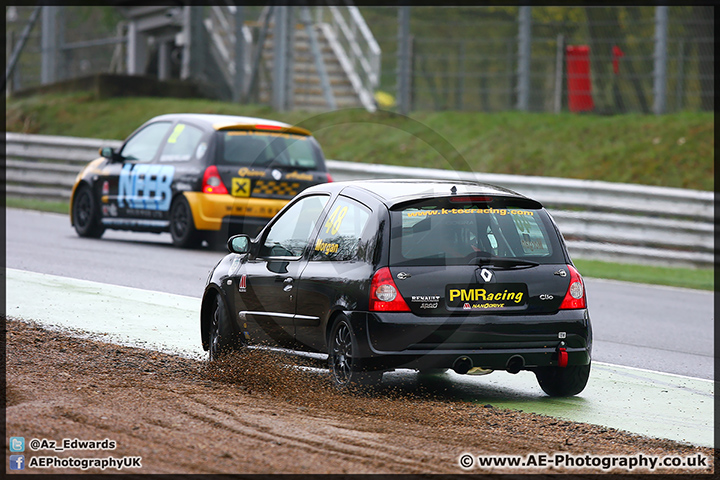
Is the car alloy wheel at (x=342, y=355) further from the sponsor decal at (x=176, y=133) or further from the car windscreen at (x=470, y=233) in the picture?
the sponsor decal at (x=176, y=133)

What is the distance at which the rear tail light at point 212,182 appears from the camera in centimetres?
1565

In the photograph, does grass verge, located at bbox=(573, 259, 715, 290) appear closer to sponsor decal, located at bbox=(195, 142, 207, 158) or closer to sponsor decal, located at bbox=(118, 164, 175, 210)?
sponsor decal, located at bbox=(195, 142, 207, 158)

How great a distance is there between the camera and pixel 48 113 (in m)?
28.4

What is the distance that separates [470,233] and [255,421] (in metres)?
2.20

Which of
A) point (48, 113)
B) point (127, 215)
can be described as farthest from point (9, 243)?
point (48, 113)

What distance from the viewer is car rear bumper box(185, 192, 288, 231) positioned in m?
15.6

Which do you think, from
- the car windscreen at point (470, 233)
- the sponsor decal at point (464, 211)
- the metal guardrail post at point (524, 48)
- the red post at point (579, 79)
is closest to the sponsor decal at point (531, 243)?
the car windscreen at point (470, 233)

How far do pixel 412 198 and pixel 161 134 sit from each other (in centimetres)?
1005

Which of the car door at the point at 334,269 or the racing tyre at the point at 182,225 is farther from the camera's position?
the racing tyre at the point at 182,225

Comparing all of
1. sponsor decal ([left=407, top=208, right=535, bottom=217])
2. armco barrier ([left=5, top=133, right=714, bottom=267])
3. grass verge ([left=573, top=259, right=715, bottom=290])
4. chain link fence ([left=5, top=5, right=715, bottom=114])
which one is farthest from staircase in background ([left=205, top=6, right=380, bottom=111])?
sponsor decal ([left=407, top=208, right=535, bottom=217])

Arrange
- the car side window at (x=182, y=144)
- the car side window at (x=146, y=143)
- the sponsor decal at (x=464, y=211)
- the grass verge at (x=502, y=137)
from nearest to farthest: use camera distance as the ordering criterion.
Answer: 1. the sponsor decal at (x=464, y=211)
2. the car side window at (x=182, y=144)
3. the car side window at (x=146, y=143)
4. the grass verge at (x=502, y=137)

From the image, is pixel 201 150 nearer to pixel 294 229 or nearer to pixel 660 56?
pixel 294 229

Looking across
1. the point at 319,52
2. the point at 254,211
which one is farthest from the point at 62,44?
the point at 254,211

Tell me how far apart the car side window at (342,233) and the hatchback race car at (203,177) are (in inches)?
Result: 303
